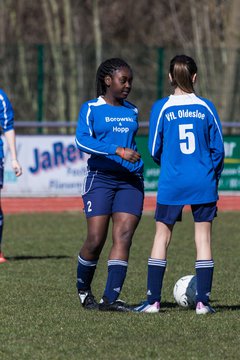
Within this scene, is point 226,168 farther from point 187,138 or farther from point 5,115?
point 187,138

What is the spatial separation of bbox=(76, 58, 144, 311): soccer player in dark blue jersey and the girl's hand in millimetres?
213

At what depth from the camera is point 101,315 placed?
763 centimetres

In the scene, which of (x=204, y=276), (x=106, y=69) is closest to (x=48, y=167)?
(x=106, y=69)

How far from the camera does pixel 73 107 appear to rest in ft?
87.4

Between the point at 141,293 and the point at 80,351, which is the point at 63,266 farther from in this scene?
the point at 80,351

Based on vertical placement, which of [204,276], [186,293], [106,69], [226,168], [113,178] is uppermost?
[106,69]

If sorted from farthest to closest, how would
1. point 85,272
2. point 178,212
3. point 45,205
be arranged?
point 45,205 < point 85,272 < point 178,212

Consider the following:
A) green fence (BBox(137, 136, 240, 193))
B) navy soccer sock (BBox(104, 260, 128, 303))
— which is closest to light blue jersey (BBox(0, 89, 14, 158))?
navy soccer sock (BBox(104, 260, 128, 303))

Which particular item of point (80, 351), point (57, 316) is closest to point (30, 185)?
point (57, 316)

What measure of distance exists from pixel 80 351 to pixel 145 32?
33.0m

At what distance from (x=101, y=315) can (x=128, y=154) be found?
3.81 feet

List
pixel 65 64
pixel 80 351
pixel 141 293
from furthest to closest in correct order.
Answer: pixel 65 64 < pixel 141 293 < pixel 80 351

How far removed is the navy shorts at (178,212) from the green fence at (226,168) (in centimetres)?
1117

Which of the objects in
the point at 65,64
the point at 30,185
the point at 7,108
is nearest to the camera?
the point at 7,108
